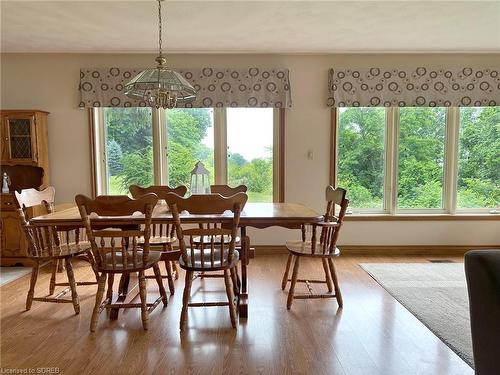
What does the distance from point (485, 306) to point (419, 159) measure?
3406mm

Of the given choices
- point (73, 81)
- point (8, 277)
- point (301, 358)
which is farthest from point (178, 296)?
point (73, 81)

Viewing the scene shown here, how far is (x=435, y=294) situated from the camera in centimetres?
281

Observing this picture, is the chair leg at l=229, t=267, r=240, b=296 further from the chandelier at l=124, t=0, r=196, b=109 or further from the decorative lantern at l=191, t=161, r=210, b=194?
the chandelier at l=124, t=0, r=196, b=109

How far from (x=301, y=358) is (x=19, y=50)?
4.29 meters

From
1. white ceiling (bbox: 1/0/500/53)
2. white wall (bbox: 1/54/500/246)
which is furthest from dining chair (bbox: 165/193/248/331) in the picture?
white wall (bbox: 1/54/500/246)

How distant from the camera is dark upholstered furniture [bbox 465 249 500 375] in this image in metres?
1.07

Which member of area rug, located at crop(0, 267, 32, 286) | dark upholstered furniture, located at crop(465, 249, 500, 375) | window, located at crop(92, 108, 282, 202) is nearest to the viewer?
dark upholstered furniture, located at crop(465, 249, 500, 375)

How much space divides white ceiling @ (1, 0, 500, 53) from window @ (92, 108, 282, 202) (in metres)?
0.74

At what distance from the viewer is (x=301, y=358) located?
75.0 inches

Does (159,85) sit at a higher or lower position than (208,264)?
higher

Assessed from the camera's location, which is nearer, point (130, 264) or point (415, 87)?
point (130, 264)

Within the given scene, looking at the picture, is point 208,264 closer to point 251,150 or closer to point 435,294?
point 435,294

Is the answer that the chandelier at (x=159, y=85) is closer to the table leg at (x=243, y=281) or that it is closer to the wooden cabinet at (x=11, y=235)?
the table leg at (x=243, y=281)

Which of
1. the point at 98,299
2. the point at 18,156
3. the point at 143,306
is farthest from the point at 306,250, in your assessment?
the point at 18,156
